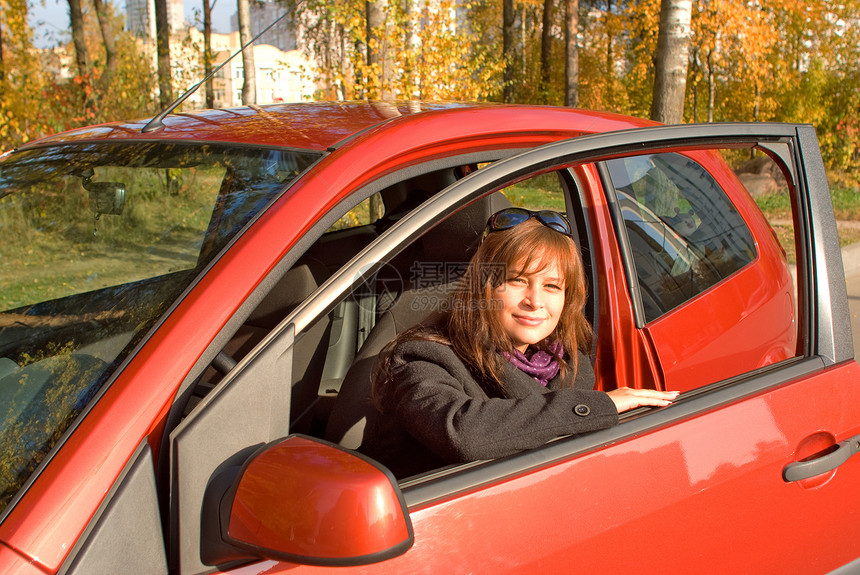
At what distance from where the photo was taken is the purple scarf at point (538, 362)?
190 cm

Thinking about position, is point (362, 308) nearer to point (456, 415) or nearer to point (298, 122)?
point (298, 122)

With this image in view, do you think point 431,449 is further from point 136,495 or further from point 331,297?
point 136,495

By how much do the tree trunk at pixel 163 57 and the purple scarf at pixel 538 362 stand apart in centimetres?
788

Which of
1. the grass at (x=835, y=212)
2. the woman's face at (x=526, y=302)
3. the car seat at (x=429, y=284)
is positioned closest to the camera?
the woman's face at (x=526, y=302)

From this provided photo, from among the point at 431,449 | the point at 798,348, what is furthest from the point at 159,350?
the point at 798,348

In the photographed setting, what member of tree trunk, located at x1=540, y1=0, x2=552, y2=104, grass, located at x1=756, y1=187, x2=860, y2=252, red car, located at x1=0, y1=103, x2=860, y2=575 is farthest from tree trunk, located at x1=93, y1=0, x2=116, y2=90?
tree trunk, located at x1=540, y1=0, x2=552, y2=104

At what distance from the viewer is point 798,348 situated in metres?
1.94

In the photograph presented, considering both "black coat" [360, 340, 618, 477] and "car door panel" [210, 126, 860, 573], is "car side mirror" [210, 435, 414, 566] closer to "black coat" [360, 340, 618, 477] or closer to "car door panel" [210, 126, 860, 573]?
"car door panel" [210, 126, 860, 573]

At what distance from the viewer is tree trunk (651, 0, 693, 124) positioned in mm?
7395

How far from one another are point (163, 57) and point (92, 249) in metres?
10.0

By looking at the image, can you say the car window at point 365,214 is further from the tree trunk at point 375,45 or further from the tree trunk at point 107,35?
the tree trunk at point 107,35

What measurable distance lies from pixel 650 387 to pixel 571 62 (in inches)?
614

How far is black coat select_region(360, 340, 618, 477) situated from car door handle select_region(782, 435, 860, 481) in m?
0.46

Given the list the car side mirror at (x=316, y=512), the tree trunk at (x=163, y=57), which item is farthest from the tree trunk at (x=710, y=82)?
the car side mirror at (x=316, y=512)
